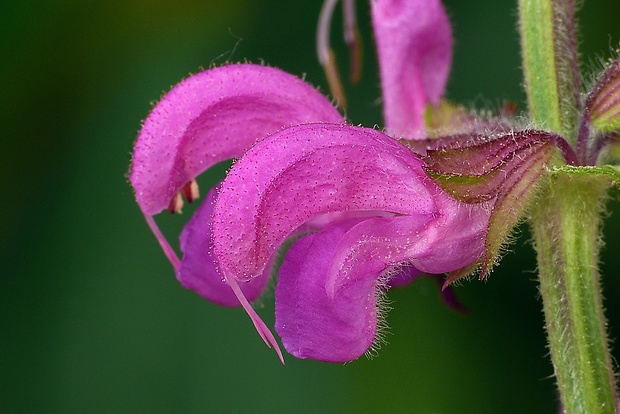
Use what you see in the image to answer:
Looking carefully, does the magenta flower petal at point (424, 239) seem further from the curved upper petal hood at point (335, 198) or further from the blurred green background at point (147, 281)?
the blurred green background at point (147, 281)

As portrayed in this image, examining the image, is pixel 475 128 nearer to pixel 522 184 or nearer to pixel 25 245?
pixel 522 184

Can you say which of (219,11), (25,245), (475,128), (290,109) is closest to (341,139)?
(290,109)

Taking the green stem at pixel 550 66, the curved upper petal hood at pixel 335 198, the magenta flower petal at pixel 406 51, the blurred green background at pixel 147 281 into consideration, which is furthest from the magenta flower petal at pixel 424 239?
the blurred green background at pixel 147 281

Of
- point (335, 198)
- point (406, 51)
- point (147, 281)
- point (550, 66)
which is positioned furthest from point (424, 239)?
point (147, 281)

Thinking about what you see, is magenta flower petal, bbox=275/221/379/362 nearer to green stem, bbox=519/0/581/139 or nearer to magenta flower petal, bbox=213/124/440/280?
magenta flower petal, bbox=213/124/440/280

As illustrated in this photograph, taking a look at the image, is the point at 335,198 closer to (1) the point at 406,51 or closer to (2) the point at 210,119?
(2) the point at 210,119
